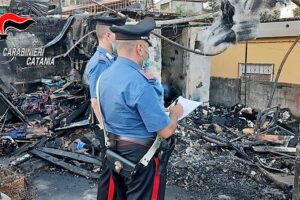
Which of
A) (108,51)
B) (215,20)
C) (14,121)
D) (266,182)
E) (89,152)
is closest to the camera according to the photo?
(108,51)

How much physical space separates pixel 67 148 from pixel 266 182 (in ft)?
13.4

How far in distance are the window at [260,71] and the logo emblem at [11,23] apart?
24.4ft

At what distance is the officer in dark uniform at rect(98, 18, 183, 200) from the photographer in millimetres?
2916

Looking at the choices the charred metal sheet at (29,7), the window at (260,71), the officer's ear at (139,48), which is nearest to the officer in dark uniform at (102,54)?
the officer's ear at (139,48)

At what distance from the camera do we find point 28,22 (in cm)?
1188

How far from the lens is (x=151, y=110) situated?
2.89m

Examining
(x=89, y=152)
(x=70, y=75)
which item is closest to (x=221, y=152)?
(x=89, y=152)

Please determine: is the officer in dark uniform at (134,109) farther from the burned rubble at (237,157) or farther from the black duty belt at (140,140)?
the burned rubble at (237,157)

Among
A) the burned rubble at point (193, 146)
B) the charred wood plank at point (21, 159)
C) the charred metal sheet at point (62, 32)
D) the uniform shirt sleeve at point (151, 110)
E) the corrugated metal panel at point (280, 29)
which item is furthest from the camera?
the charred metal sheet at point (62, 32)

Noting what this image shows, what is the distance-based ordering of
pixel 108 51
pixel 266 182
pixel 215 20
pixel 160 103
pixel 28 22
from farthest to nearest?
pixel 28 22 < pixel 266 182 < pixel 215 20 < pixel 108 51 < pixel 160 103

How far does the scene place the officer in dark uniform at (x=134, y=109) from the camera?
2.92 metres

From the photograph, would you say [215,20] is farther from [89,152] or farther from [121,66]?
[89,152]

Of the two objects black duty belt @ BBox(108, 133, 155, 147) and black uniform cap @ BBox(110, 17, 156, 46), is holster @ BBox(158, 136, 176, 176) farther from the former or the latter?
black uniform cap @ BBox(110, 17, 156, 46)

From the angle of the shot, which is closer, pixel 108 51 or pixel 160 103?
pixel 160 103
